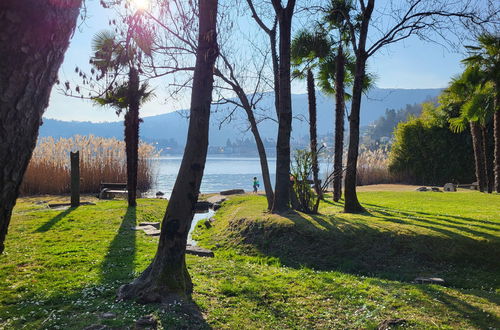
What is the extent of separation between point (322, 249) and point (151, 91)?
9.53 metres

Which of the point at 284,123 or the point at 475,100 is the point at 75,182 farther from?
the point at 475,100

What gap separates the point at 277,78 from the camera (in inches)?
482

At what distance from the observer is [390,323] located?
4.39 m

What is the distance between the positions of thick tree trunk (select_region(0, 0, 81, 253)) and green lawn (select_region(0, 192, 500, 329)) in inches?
101

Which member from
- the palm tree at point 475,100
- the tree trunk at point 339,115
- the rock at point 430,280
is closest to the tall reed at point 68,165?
the tree trunk at point 339,115

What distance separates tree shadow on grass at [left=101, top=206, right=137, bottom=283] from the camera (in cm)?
574

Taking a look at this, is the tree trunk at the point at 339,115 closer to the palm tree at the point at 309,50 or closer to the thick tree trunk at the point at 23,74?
the palm tree at the point at 309,50

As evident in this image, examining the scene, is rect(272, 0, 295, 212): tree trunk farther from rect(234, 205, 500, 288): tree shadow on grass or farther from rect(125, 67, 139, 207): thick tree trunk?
rect(125, 67, 139, 207): thick tree trunk

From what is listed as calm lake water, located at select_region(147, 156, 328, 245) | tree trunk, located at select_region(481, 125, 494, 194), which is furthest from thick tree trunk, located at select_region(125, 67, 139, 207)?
tree trunk, located at select_region(481, 125, 494, 194)

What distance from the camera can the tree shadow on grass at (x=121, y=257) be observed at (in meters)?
5.74

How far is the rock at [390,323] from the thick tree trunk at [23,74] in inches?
152

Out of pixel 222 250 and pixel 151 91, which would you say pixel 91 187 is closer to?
pixel 151 91

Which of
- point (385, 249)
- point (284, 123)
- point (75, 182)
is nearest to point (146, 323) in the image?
point (385, 249)

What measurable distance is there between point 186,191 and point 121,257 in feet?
9.94
